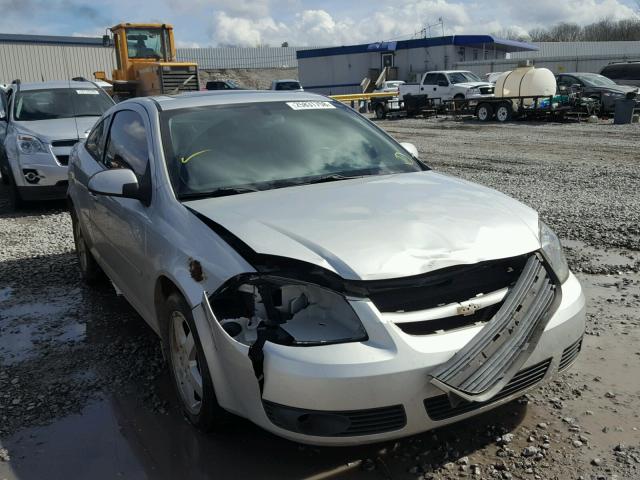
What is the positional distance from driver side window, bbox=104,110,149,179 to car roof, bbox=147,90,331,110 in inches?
9.0

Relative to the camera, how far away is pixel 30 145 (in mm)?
9023

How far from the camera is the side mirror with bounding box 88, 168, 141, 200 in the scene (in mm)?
3561

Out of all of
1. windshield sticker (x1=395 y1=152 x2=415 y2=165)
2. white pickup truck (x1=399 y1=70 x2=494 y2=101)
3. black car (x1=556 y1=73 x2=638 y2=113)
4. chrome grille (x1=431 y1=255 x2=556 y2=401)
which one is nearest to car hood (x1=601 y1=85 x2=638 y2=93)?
black car (x1=556 y1=73 x2=638 y2=113)

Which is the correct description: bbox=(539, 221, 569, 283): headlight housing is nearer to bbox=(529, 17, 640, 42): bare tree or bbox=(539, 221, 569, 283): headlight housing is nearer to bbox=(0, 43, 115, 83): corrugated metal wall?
bbox=(0, 43, 115, 83): corrugated metal wall

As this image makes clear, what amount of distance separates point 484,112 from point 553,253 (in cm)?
2274

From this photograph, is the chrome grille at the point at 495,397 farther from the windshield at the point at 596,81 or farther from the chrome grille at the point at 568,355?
the windshield at the point at 596,81

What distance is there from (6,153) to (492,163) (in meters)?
9.28

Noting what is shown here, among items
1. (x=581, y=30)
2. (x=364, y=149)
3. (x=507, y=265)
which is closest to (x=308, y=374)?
(x=507, y=265)

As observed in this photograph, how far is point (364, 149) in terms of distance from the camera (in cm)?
422

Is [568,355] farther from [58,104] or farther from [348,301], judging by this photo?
[58,104]

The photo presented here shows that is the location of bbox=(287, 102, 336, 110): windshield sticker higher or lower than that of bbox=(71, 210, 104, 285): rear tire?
higher

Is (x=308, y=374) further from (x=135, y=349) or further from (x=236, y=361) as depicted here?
(x=135, y=349)

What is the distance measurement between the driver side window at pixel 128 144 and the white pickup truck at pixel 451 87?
78.4ft

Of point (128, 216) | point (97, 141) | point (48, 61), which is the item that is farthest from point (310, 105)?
point (48, 61)
